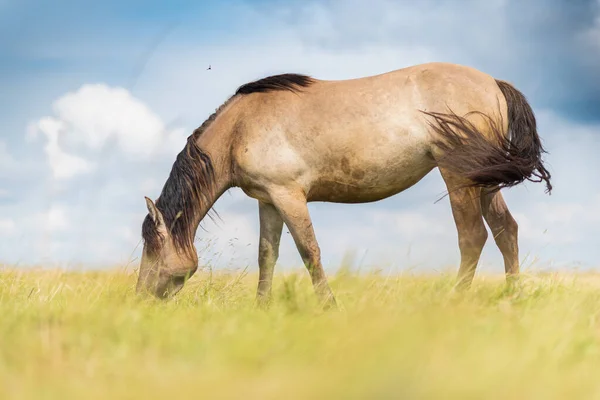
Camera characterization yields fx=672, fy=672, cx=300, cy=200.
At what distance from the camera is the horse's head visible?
6.43m

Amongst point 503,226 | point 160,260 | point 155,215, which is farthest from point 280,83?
point 503,226

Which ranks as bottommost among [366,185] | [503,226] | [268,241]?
[503,226]

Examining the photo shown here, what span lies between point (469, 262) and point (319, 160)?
66.1 inches

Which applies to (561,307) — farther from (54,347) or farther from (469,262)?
(54,347)

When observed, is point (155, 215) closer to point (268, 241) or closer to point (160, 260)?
point (160, 260)

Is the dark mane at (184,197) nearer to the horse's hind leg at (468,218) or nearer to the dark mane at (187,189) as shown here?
the dark mane at (187,189)

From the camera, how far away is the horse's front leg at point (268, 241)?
6.91 m

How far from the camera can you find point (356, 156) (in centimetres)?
621

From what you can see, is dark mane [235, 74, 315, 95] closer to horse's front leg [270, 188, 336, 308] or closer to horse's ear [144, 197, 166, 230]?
horse's front leg [270, 188, 336, 308]

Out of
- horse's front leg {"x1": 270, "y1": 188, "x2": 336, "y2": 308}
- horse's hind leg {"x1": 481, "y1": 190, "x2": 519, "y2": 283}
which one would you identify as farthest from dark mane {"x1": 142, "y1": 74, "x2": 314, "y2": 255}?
horse's hind leg {"x1": 481, "y1": 190, "x2": 519, "y2": 283}

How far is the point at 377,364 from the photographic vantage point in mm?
2549

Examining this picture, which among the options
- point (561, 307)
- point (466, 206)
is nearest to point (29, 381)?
point (561, 307)

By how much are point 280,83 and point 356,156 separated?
1.18 metres

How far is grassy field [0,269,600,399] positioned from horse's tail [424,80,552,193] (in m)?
1.58
